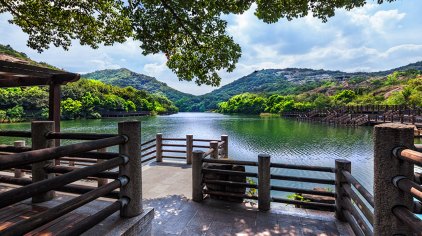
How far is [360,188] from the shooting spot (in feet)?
8.73

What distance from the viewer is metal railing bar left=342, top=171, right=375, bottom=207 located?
234 cm

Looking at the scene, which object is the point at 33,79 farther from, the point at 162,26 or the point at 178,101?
the point at 178,101

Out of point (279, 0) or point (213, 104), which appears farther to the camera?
point (213, 104)

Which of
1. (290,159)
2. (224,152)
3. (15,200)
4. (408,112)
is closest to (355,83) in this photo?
(408,112)

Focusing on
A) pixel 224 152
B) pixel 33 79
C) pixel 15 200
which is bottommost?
pixel 224 152

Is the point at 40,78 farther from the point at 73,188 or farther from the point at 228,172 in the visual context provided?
the point at 228,172

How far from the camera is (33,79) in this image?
481cm

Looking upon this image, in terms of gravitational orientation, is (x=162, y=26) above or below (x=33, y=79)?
above

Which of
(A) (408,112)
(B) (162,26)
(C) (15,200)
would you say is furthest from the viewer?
(A) (408,112)

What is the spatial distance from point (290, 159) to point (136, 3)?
13.1 m

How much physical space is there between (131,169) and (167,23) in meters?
5.62

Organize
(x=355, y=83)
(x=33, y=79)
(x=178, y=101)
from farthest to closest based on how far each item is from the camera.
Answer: (x=178, y=101)
(x=355, y=83)
(x=33, y=79)

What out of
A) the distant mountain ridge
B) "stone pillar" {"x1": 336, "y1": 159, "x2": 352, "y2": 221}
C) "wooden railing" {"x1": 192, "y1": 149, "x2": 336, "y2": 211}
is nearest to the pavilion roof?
"wooden railing" {"x1": 192, "y1": 149, "x2": 336, "y2": 211}

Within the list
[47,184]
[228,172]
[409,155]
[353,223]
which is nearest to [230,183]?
[228,172]
